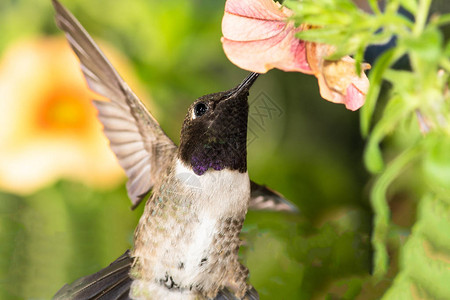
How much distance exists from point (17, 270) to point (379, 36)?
75 centimetres

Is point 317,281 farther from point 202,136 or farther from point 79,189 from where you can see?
point 79,189

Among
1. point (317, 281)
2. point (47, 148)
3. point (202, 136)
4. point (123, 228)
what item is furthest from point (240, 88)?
point (47, 148)

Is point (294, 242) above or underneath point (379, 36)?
underneath

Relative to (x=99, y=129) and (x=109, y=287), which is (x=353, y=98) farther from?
(x=99, y=129)

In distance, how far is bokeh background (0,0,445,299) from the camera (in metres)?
0.91

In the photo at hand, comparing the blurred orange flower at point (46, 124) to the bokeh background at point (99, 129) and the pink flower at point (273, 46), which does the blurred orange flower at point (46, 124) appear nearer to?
the bokeh background at point (99, 129)

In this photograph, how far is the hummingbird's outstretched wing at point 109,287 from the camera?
0.55m

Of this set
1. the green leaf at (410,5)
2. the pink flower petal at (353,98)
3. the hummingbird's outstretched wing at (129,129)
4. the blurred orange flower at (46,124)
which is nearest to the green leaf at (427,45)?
the green leaf at (410,5)

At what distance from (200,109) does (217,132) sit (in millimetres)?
27

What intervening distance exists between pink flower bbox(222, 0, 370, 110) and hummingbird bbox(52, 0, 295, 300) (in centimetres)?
7

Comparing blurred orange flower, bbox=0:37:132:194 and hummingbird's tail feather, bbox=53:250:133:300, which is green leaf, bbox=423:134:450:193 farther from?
blurred orange flower, bbox=0:37:132:194

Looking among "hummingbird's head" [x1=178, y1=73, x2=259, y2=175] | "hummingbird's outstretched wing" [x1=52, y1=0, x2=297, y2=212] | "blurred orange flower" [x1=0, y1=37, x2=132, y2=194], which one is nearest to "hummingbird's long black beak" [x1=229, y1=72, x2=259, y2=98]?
"hummingbird's head" [x1=178, y1=73, x2=259, y2=175]

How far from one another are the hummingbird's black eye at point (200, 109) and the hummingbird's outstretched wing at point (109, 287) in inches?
7.5

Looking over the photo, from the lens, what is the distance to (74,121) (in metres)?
1.03
